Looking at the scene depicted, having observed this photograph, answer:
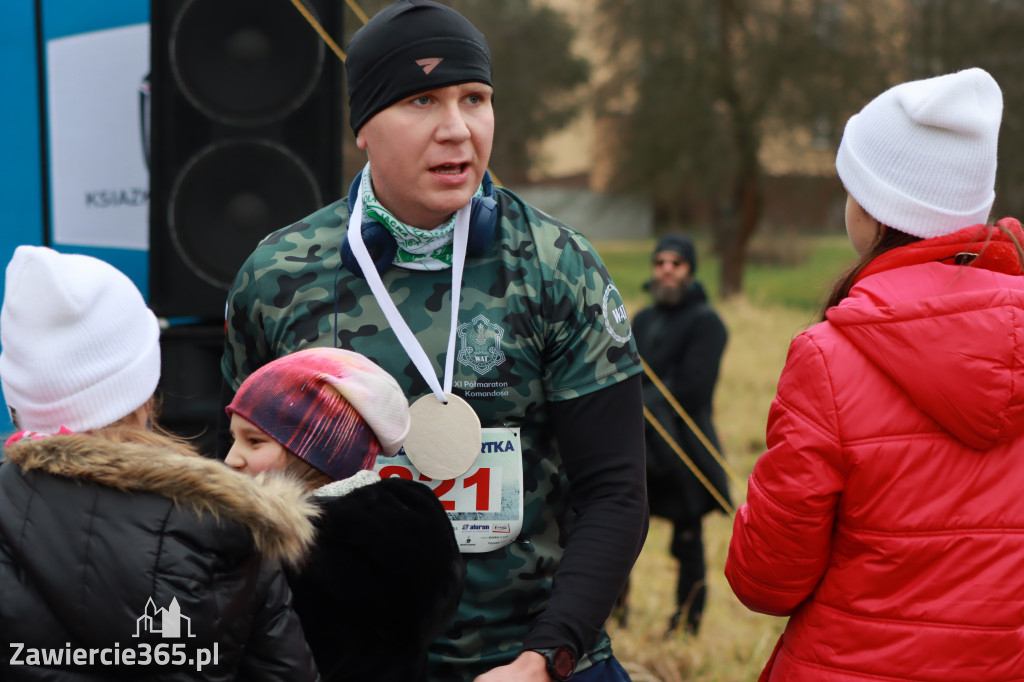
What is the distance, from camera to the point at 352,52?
185 cm

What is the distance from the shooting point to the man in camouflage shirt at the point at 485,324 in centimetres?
176

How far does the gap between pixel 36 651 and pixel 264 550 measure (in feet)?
0.99

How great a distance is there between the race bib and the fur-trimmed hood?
38cm

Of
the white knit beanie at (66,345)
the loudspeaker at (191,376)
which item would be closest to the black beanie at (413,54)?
the white knit beanie at (66,345)

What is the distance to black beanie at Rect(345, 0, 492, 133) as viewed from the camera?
1.76 meters

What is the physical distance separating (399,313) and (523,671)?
60 centimetres

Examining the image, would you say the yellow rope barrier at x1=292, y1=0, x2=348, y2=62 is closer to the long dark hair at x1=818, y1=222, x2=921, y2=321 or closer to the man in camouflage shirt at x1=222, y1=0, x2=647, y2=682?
the man in camouflage shirt at x1=222, y1=0, x2=647, y2=682

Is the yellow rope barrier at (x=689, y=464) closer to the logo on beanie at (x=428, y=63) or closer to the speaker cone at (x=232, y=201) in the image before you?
the speaker cone at (x=232, y=201)

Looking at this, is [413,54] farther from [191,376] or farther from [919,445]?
[191,376]

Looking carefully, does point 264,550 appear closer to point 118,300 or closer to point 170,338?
point 118,300

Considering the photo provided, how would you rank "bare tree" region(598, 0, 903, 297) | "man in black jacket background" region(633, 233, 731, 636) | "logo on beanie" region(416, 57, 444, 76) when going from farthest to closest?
1. "bare tree" region(598, 0, 903, 297)
2. "man in black jacket background" region(633, 233, 731, 636)
3. "logo on beanie" region(416, 57, 444, 76)

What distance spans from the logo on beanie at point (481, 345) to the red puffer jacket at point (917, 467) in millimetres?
456

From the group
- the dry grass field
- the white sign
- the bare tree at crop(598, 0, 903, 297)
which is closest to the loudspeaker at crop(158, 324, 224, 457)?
the white sign

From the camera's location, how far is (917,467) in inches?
64.3
